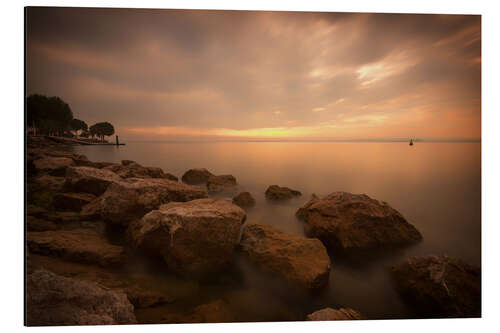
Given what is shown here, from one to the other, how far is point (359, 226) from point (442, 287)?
3.52ft

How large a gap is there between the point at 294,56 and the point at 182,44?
5.57 ft

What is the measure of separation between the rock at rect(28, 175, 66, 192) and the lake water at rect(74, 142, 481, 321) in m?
0.93

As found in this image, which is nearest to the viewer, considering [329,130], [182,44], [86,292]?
[86,292]

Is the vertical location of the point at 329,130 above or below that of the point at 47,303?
above

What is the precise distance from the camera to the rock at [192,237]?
239cm

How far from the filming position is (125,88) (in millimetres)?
3174

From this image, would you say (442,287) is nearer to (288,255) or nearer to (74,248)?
(288,255)

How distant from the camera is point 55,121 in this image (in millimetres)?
2559

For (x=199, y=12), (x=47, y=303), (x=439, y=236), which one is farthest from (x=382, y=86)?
(x=47, y=303)

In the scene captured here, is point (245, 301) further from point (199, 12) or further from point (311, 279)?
point (199, 12)

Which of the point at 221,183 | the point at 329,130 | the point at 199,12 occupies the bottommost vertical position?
the point at 221,183

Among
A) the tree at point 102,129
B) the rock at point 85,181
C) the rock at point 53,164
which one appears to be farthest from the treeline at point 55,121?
the rock at point 85,181

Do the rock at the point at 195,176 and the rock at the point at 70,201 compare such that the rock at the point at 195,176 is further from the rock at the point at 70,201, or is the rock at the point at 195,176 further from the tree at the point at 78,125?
the tree at the point at 78,125

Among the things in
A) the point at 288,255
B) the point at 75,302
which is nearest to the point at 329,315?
the point at 288,255
